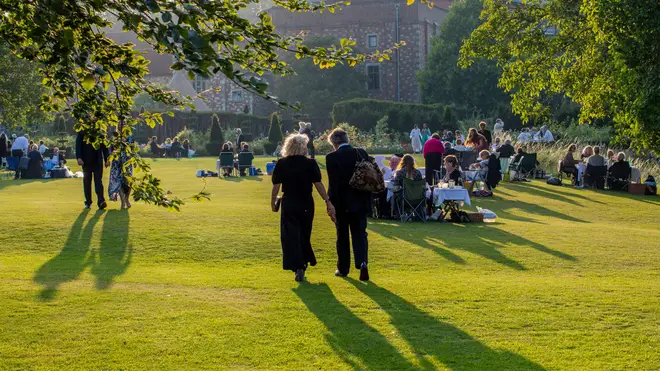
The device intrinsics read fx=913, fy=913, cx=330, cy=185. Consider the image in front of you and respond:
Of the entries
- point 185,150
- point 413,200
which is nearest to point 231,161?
point 413,200

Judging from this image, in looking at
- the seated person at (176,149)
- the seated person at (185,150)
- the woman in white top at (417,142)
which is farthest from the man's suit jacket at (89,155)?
the woman in white top at (417,142)

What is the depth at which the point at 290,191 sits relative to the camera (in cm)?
978

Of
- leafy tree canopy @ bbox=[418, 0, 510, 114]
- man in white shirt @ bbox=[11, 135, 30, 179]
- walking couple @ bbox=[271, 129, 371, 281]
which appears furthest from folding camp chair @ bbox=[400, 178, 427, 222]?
leafy tree canopy @ bbox=[418, 0, 510, 114]

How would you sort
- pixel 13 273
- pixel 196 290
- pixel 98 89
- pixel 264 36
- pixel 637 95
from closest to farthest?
pixel 264 36 < pixel 98 89 < pixel 196 290 < pixel 13 273 < pixel 637 95

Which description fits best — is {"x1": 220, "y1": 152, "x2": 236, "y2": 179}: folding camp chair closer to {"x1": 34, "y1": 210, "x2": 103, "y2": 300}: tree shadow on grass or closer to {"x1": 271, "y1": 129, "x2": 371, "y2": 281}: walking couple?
{"x1": 34, "y1": 210, "x2": 103, "y2": 300}: tree shadow on grass

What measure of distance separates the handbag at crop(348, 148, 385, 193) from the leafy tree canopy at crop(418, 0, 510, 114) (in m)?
56.3

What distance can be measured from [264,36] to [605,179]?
22.2 metres

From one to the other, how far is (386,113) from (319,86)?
1335 centimetres

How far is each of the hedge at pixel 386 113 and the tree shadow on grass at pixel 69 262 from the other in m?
42.5

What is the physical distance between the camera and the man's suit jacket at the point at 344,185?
1016 cm

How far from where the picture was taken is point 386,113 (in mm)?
57375

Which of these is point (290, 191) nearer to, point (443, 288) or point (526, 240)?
point (443, 288)

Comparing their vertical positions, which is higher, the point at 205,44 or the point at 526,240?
the point at 205,44

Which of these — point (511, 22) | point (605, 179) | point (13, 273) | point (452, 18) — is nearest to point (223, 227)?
point (13, 273)
